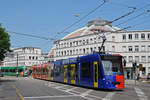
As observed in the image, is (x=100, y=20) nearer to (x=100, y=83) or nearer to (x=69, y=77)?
Result: (x=69, y=77)

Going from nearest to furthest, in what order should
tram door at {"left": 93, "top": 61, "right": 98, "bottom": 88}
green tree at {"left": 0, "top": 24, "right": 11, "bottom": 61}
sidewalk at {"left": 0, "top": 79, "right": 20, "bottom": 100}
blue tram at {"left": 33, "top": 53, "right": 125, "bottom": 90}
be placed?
sidewalk at {"left": 0, "top": 79, "right": 20, "bottom": 100} → blue tram at {"left": 33, "top": 53, "right": 125, "bottom": 90} → tram door at {"left": 93, "top": 61, "right": 98, "bottom": 88} → green tree at {"left": 0, "top": 24, "right": 11, "bottom": 61}

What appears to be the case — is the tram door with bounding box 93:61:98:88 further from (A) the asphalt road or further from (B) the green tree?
(B) the green tree

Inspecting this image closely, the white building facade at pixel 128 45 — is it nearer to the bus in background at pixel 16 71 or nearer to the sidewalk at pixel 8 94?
the bus in background at pixel 16 71

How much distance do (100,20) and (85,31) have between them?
6.44 meters

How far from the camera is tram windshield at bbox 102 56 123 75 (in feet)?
61.8

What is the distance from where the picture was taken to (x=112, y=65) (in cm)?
1914

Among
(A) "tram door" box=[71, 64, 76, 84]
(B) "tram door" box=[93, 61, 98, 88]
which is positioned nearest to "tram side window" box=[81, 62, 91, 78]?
(B) "tram door" box=[93, 61, 98, 88]

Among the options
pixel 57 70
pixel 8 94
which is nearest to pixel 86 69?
pixel 8 94

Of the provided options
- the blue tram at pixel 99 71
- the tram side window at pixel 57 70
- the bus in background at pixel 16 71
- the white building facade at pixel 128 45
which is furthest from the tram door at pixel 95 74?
the bus in background at pixel 16 71

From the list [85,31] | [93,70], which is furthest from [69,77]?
[85,31]

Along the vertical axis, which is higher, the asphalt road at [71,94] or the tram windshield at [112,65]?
the tram windshield at [112,65]

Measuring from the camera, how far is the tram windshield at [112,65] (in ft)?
61.8

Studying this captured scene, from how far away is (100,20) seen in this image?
8100 cm

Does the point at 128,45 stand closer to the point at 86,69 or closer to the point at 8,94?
the point at 86,69
